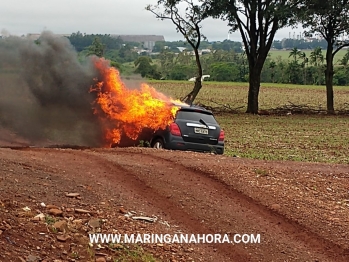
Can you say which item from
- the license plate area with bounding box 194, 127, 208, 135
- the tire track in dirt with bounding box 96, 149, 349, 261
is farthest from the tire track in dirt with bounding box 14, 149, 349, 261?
the license plate area with bounding box 194, 127, 208, 135

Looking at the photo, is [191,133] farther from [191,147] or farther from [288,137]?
[288,137]

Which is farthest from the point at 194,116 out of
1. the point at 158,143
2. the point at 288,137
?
the point at 288,137

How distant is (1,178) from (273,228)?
367 centimetres

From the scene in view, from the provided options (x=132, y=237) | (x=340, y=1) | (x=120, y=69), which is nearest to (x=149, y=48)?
(x=340, y=1)

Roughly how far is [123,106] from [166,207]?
7656 mm

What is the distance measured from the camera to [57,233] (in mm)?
5480

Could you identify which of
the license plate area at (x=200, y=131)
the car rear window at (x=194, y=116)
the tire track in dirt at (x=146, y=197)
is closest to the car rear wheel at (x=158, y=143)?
the car rear window at (x=194, y=116)

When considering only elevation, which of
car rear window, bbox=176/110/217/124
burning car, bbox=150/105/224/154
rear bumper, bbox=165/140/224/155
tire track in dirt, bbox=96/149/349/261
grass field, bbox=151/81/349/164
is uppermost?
car rear window, bbox=176/110/217/124

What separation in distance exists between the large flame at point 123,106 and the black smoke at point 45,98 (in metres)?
0.28

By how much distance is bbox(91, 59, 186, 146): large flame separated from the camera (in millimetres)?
13961

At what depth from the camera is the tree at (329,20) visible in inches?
1252

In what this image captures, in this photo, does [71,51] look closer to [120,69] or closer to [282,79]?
[120,69]

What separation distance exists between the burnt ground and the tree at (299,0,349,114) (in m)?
23.1

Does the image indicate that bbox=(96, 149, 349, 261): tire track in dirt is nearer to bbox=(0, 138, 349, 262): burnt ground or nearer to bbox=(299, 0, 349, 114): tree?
bbox=(0, 138, 349, 262): burnt ground
